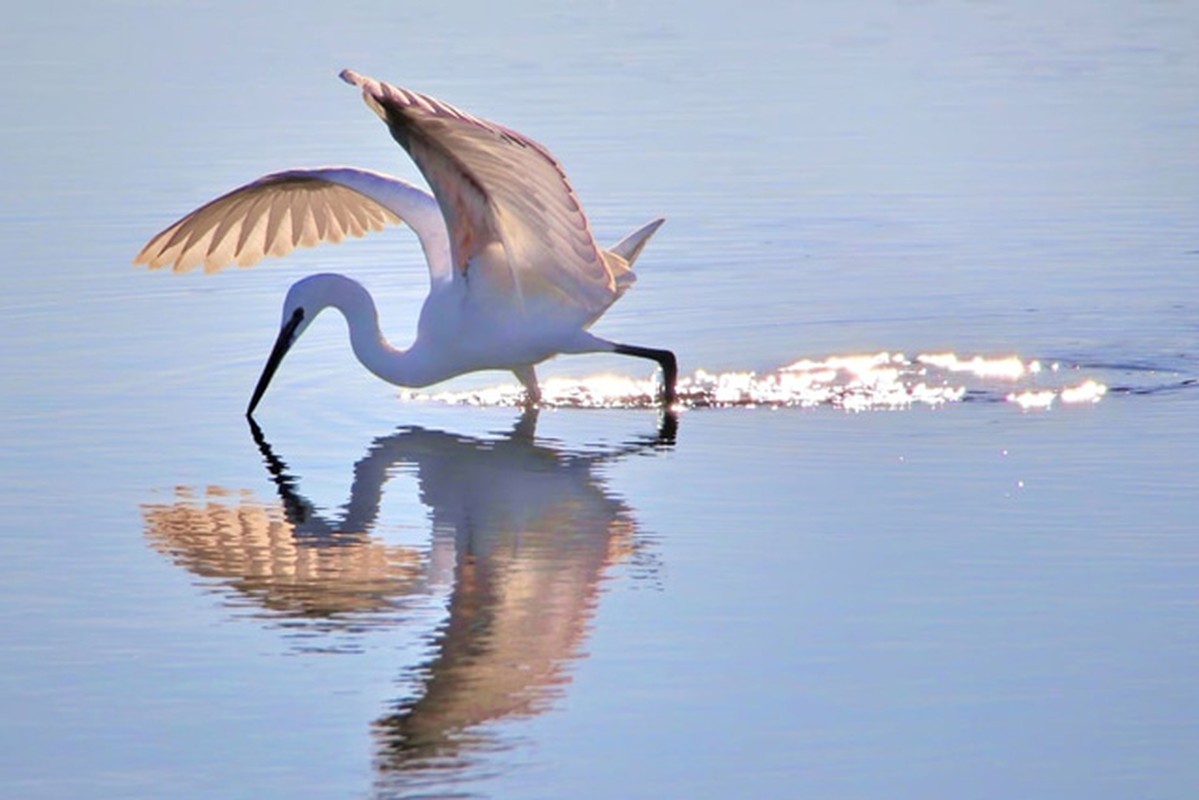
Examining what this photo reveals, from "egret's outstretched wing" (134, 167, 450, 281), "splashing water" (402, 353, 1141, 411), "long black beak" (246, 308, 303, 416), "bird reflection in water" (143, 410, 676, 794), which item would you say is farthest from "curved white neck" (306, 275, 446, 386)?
"egret's outstretched wing" (134, 167, 450, 281)

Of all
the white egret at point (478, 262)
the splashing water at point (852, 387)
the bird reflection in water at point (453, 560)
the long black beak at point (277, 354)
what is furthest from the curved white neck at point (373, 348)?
the splashing water at point (852, 387)

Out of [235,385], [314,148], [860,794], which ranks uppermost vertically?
[314,148]

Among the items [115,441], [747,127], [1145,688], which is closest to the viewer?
[1145,688]

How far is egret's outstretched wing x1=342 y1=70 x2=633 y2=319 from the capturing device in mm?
10195

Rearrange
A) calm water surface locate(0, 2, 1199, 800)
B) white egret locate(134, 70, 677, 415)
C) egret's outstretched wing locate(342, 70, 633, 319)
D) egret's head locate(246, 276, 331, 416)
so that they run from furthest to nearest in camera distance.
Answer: egret's head locate(246, 276, 331, 416) → white egret locate(134, 70, 677, 415) → egret's outstretched wing locate(342, 70, 633, 319) → calm water surface locate(0, 2, 1199, 800)

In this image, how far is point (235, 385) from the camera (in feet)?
39.5

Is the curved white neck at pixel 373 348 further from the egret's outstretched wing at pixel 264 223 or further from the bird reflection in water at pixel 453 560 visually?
the egret's outstretched wing at pixel 264 223

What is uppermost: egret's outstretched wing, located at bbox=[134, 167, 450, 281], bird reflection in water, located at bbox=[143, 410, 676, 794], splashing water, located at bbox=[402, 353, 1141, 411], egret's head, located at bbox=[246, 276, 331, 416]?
egret's outstretched wing, located at bbox=[134, 167, 450, 281]

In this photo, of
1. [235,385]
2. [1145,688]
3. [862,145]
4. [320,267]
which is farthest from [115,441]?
[862,145]

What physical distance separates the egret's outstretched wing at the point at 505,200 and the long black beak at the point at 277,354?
0.82 meters

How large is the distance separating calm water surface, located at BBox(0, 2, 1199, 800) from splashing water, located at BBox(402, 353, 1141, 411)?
4 centimetres

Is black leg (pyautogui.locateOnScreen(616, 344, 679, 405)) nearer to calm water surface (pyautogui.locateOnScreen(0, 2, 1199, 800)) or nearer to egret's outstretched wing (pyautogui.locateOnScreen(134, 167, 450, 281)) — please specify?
calm water surface (pyautogui.locateOnScreen(0, 2, 1199, 800))

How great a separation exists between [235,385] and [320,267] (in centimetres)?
294

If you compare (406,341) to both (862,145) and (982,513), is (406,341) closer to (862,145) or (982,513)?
(982,513)
